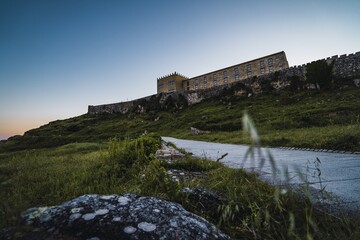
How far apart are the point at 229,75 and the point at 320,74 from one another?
33.1 metres

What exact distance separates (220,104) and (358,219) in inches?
1445

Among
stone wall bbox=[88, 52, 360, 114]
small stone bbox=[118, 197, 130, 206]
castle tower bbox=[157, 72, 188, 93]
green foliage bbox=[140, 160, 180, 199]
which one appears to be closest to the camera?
small stone bbox=[118, 197, 130, 206]

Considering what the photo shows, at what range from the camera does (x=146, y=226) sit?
1518 mm

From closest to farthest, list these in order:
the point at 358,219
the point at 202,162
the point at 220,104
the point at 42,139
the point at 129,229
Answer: the point at 129,229 < the point at 358,219 < the point at 202,162 < the point at 42,139 < the point at 220,104

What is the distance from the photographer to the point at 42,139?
24812 mm

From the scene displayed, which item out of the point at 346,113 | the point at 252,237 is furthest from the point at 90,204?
the point at 346,113

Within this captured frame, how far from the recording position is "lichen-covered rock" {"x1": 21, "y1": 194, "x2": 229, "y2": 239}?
139 centimetres

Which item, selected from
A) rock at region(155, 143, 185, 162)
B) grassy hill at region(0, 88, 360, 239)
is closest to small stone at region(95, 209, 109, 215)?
grassy hill at region(0, 88, 360, 239)

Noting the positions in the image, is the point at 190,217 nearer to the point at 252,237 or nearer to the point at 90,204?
the point at 252,237

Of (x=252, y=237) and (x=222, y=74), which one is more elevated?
(x=222, y=74)

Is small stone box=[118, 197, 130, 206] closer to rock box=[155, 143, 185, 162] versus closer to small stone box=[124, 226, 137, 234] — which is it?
small stone box=[124, 226, 137, 234]

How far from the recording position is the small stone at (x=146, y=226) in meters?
1.48

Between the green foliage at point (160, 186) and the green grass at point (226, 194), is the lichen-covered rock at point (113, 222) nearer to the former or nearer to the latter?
the green grass at point (226, 194)

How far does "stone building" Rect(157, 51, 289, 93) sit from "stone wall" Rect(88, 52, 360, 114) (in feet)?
53.8
